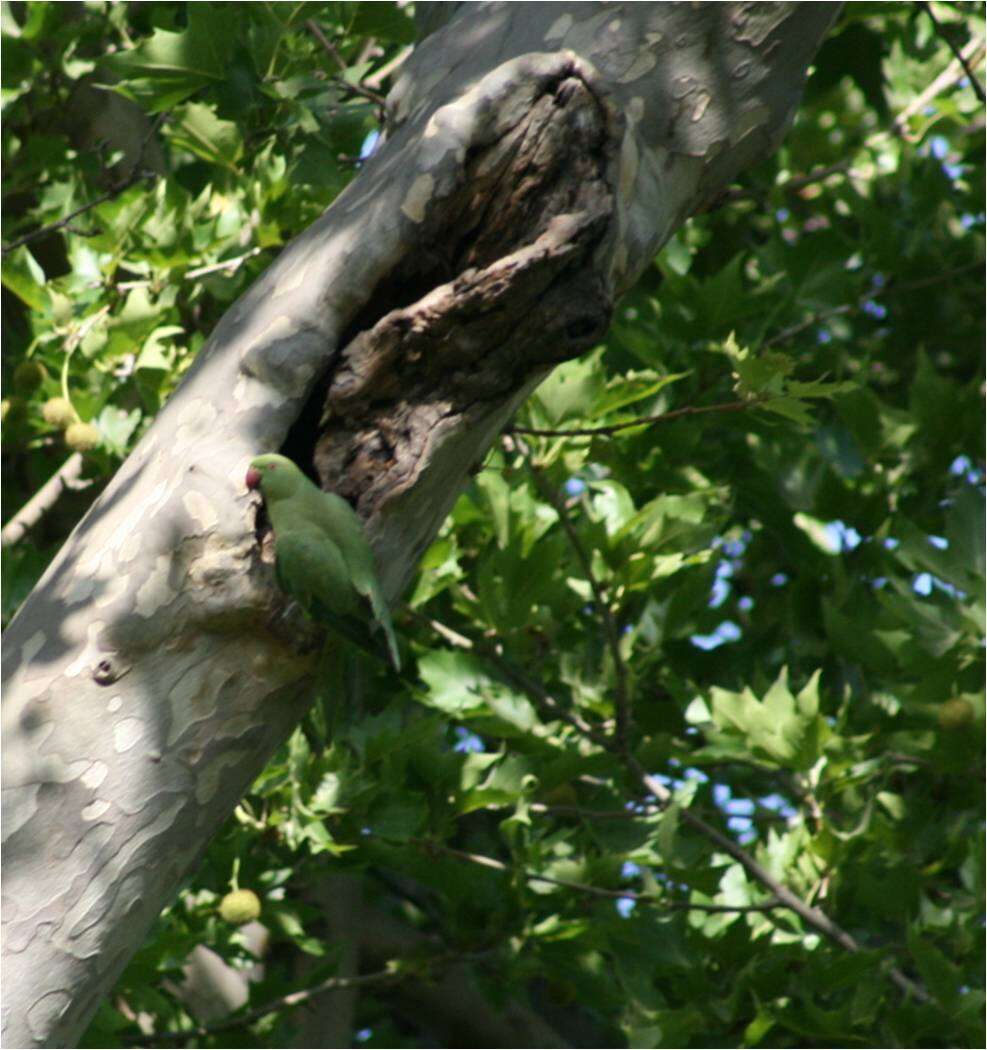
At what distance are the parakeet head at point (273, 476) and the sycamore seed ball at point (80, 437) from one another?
142cm

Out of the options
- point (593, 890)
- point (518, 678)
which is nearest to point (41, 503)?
point (518, 678)

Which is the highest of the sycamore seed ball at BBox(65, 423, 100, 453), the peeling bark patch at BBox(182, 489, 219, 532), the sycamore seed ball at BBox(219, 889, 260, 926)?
the peeling bark patch at BBox(182, 489, 219, 532)

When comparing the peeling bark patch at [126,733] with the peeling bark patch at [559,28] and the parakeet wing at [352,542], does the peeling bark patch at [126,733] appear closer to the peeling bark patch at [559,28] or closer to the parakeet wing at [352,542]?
the parakeet wing at [352,542]

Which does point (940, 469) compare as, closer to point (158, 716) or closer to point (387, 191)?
point (387, 191)

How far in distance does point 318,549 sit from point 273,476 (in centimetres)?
15

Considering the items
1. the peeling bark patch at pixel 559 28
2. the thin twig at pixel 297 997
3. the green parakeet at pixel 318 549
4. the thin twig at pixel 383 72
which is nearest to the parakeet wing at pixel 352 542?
the green parakeet at pixel 318 549

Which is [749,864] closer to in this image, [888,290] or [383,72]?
[888,290]

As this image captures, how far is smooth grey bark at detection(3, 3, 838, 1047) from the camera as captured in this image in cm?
204

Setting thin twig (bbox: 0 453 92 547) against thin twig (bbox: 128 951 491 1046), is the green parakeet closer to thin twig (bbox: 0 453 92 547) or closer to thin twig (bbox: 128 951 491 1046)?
thin twig (bbox: 128 951 491 1046)

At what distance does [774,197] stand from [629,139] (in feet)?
7.28

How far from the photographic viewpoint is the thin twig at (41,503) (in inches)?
152

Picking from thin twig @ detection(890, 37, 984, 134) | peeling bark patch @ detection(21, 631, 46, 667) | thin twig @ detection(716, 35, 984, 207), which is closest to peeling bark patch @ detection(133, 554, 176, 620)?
peeling bark patch @ detection(21, 631, 46, 667)

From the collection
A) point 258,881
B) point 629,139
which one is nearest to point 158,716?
point 629,139

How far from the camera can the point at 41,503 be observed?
156 inches
